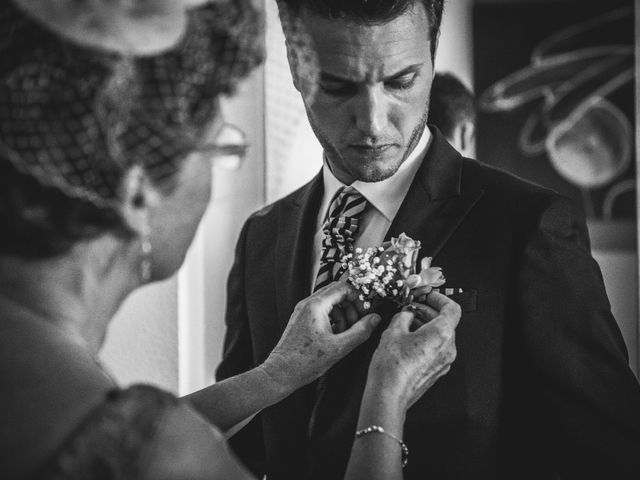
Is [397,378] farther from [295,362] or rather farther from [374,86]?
[374,86]

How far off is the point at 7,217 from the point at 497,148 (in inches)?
79.3

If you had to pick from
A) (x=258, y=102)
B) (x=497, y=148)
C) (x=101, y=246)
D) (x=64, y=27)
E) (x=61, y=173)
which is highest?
(x=64, y=27)

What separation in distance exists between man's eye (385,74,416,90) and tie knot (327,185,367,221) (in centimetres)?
23

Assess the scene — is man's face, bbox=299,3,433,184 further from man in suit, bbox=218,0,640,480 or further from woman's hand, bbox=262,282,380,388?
woman's hand, bbox=262,282,380,388

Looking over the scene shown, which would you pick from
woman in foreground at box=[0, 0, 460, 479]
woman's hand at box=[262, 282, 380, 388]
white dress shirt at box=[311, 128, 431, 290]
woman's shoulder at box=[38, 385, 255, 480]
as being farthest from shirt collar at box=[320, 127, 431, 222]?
woman's shoulder at box=[38, 385, 255, 480]

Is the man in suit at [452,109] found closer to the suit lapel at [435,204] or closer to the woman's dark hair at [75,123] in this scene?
the suit lapel at [435,204]

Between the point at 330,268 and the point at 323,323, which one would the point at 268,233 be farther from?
the point at 323,323

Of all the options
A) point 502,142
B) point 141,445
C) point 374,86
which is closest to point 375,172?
point 374,86

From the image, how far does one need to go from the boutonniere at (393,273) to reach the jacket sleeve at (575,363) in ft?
0.61

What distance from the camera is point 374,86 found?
154cm

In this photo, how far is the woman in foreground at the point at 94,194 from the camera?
77 cm

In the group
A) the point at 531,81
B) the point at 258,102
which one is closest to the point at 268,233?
the point at 258,102

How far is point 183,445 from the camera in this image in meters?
0.78

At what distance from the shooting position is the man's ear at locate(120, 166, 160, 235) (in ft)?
2.82
